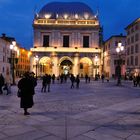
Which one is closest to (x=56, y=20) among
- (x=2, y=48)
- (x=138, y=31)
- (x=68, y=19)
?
(x=68, y=19)

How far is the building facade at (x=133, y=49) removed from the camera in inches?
2349

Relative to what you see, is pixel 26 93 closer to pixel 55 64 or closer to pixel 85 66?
pixel 55 64

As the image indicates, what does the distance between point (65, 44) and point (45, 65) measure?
7.75 metres

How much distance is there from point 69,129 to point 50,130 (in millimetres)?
565

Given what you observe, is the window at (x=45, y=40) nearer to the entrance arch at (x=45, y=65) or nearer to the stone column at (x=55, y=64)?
the entrance arch at (x=45, y=65)

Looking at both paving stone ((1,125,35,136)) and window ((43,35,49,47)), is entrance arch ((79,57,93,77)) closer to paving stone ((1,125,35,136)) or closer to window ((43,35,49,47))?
window ((43,35,49,47))

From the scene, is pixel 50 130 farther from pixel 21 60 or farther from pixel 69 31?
pixel 21 60

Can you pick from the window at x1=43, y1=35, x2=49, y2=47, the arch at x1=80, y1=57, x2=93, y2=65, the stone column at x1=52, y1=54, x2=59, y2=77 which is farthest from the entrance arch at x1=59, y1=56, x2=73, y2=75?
the window at x1=43, y1=35, x2=49, y2=47

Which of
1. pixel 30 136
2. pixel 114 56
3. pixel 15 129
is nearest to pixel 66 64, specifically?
pixel 114 56

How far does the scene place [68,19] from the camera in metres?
67.9

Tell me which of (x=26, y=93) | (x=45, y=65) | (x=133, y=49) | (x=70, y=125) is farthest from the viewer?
(x=45, y=65)

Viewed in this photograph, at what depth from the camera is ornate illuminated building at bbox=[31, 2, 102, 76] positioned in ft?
216

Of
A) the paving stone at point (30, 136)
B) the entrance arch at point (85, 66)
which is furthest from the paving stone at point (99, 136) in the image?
the entrance arch at point (85, 66)

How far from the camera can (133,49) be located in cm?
6303
